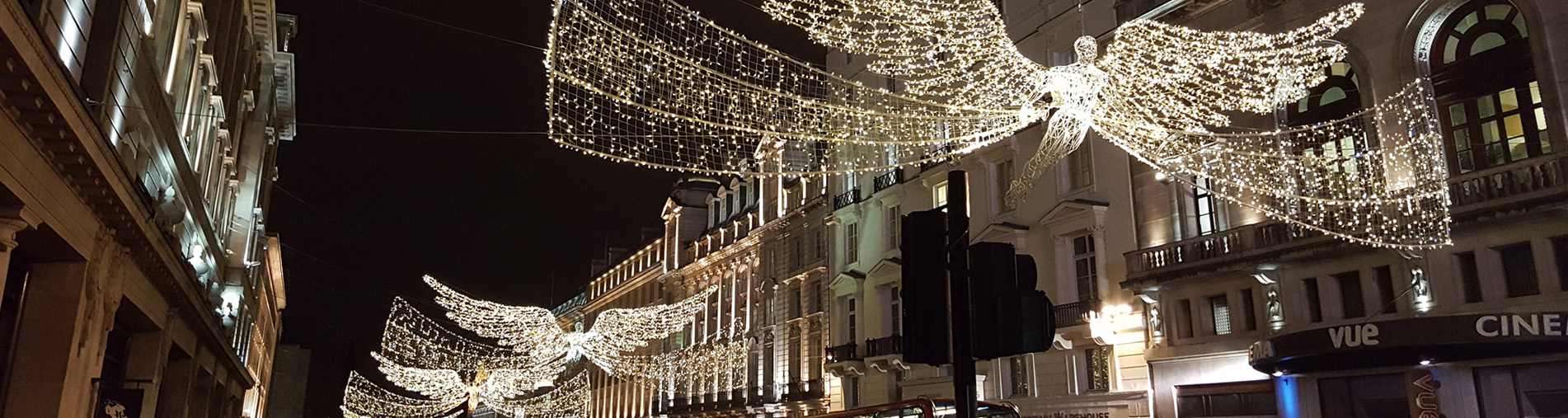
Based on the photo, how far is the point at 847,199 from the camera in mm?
37000

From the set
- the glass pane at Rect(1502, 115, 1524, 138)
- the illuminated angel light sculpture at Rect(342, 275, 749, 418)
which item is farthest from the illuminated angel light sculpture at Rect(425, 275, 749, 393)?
the glass pane at Rect(1502, 115, 1524, 138)

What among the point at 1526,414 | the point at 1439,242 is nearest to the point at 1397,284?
the point at 1439,242

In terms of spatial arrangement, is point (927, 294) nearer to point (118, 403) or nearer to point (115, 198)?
point (115, 198)

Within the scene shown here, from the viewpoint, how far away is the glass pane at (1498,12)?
60.3ft

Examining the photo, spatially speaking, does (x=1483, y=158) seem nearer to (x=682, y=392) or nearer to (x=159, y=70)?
(x=159, y=70)

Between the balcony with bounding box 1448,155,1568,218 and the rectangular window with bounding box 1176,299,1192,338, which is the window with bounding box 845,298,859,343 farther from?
the balcony with bounding box 1448,155,1568,218

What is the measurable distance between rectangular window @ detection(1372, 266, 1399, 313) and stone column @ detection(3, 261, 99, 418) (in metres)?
20.5

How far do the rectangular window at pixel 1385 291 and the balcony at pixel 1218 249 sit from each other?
1.30 m

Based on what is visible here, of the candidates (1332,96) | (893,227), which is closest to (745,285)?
(893,227)

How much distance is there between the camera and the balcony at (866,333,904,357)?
103 ft

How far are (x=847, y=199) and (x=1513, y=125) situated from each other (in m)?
21.7

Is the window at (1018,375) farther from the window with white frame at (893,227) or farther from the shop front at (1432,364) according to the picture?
the shop front at (1432,364)

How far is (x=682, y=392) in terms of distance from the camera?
176ft

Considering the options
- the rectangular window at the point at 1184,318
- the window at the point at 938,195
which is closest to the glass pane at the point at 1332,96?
the rectangular window at the point at 1184,318
